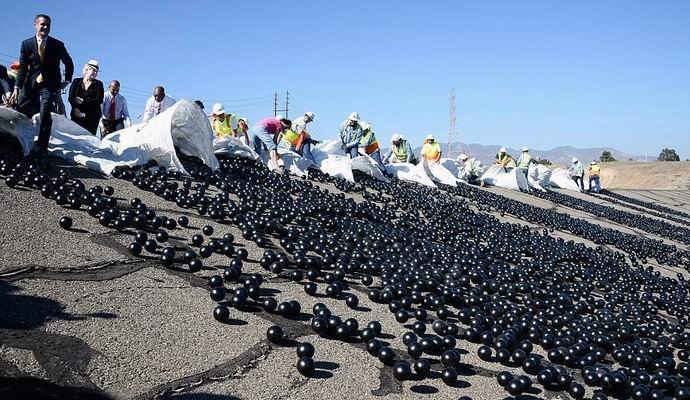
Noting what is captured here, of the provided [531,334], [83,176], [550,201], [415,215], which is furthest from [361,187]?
[550,201]

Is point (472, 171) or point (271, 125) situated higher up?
point (271, 125)

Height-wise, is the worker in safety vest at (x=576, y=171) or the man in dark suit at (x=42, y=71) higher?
the man in dark suit at (x=42, y=71)

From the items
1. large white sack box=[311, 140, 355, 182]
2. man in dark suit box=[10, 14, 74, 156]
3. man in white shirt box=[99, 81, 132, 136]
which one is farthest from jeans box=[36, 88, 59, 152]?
large white sack box=[311, 140, 355, 182]

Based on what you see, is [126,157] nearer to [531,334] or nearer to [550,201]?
[531,334]

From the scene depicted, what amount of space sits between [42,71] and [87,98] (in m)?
2.34

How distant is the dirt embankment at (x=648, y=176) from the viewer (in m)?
40.5

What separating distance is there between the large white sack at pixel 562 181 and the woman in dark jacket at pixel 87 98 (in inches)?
954

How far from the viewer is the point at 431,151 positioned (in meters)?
20.6

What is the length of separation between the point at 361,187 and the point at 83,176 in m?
6.79

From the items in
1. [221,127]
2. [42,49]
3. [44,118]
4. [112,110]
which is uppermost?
[42,49]

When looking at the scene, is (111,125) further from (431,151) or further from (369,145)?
(431,151)

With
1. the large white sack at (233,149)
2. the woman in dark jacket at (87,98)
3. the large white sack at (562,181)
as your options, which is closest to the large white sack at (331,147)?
the large white sack at (233,149)

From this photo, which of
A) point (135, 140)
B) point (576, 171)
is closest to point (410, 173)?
point (135, 140)

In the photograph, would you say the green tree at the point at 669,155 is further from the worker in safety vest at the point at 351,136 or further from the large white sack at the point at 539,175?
the worker in safety vest at the point at 351,136
